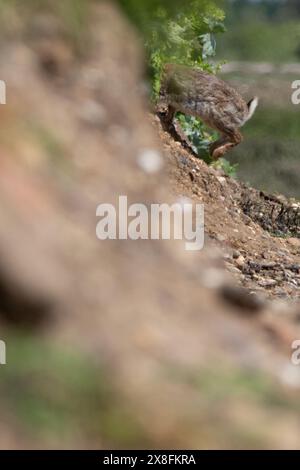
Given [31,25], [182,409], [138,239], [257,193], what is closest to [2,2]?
[31,25]

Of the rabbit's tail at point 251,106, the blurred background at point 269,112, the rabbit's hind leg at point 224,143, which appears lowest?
the rabbit's hind leg at point 224,143

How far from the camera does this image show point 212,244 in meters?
7.32

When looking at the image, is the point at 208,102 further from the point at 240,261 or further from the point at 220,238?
the point at 240,261

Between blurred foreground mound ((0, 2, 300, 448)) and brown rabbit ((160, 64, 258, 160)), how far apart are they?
578 centimetres

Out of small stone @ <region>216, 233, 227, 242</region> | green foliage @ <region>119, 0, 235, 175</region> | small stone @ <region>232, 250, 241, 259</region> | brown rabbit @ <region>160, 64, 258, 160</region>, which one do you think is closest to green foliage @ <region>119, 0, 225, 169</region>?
green foliage @ <region>119, 0, 235, 175</region>

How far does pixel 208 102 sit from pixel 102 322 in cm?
728

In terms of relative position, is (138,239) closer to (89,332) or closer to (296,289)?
(89,332)

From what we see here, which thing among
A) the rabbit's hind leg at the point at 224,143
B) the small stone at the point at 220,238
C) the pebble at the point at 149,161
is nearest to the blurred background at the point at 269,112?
the rabbit's hind leg at the point at 224,143

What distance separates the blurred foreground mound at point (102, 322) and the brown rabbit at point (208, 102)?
19.0 feet

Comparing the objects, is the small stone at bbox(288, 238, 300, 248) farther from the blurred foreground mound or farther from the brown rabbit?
the blurred foreground mound

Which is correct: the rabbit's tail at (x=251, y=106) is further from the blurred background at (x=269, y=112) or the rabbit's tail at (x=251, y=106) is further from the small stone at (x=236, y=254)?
the small stone at (x=236, y=254)

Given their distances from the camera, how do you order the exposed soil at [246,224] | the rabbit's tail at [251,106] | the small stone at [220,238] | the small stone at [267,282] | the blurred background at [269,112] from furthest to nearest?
the blurred background at [269,112]
the rabbit's tail at [251,106]
the small stone at [220,238]
the exposed soil at [246,224]
the small stone at [267,282]

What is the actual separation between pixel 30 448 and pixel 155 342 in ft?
1.64

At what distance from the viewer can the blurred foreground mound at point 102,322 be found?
283 centimetres
